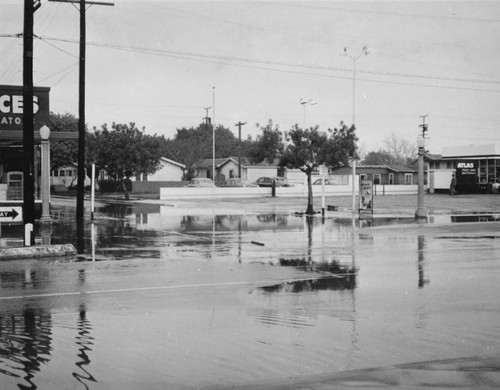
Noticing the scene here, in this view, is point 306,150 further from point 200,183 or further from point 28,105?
point 200,183

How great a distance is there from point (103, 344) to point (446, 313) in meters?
4.63

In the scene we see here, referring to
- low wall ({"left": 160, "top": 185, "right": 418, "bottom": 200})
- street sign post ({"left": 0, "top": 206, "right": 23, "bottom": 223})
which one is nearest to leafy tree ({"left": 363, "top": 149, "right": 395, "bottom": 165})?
low wall ({"left": 160, "top": 185, "right": 418, "bottom": 200})

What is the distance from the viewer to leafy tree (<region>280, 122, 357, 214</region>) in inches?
1283

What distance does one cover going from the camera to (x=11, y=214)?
1634 cm

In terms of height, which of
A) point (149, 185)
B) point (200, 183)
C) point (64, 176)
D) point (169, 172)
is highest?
point (169, 172)

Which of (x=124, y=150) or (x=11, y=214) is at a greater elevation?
(x=124, y=150)

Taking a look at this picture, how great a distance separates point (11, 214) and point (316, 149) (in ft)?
62.7

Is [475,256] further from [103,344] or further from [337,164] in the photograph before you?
[337,164]

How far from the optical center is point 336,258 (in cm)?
1523

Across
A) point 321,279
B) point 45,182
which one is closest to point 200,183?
point 45,182

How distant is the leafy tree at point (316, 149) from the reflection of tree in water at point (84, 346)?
24397 mm

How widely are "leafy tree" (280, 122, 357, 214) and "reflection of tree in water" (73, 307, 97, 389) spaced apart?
24397 millimetres

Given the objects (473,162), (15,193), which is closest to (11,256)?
(15,193)

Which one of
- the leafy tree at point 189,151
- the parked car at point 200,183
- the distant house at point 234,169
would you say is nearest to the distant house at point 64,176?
the leafy tree at point 189,151
